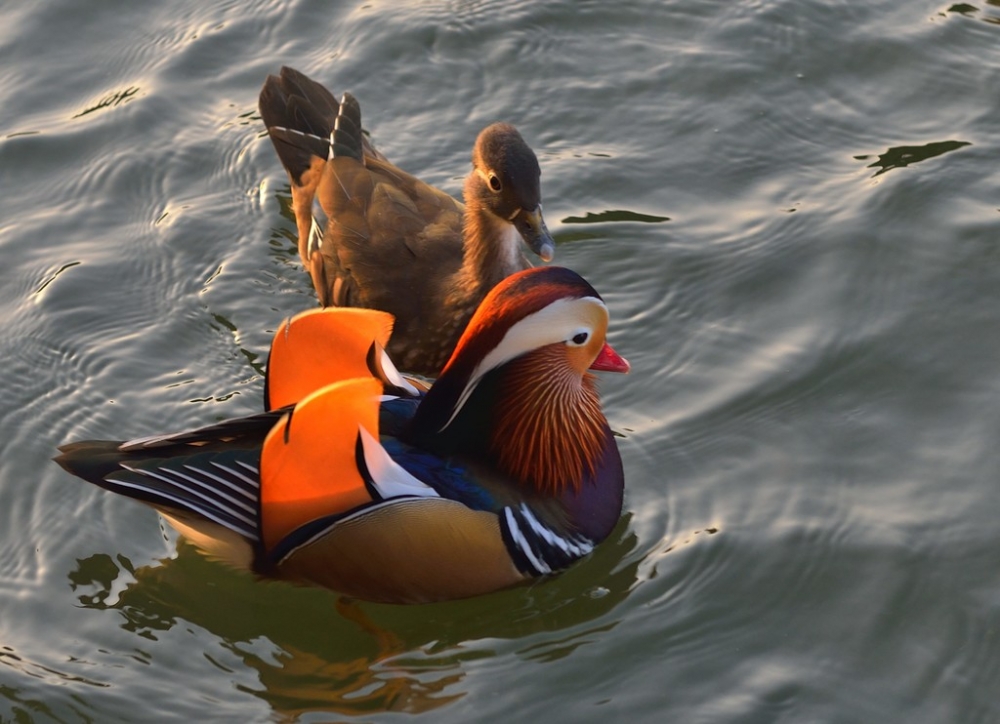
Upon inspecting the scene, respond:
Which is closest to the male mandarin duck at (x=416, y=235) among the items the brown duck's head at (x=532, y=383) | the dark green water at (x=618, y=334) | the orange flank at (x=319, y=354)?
the dark green water at (x=618, y=334)

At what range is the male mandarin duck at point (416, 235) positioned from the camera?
245 inches

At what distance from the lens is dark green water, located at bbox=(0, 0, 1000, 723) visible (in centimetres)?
487

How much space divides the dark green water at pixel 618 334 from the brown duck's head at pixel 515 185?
0.56 meters

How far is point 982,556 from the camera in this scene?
16.8 ft

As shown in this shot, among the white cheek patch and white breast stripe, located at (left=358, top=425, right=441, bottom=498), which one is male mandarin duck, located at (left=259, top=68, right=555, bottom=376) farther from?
white breast stripe, located at (left=358, top=425, right=441, bottom=498)

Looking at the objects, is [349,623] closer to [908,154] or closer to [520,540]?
[520,540]

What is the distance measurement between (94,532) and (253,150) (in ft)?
8.98

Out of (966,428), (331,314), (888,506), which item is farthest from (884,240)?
(331,314)

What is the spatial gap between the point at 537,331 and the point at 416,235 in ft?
4.93

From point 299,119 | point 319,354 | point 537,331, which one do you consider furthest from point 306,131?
point 537,331

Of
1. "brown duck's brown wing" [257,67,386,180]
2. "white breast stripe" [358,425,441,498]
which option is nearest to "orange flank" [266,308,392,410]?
"white breast stripe" [358,425,441,498]

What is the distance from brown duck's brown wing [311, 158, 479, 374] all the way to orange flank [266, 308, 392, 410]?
1009 millimetres

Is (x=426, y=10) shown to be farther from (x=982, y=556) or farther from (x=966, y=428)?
(x=982, y=556)

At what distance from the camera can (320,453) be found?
4.88m
